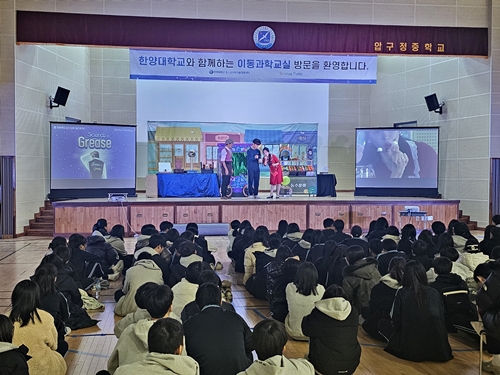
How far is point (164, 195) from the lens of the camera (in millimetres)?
14586

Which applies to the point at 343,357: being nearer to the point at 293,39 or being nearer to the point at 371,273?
the point at 371,273

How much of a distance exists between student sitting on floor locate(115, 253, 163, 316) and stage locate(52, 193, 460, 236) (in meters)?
6.60

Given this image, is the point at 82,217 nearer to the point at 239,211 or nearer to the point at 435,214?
the point at 239,211

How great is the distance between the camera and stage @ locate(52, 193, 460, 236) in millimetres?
12422

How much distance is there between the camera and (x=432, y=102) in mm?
14625

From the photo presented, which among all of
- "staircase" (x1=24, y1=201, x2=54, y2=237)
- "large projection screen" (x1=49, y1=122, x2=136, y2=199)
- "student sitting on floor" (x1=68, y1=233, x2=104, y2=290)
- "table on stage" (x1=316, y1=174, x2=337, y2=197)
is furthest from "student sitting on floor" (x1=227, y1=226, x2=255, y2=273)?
"table on stage" (x1=316, y1=174, x2=337, y2=197)

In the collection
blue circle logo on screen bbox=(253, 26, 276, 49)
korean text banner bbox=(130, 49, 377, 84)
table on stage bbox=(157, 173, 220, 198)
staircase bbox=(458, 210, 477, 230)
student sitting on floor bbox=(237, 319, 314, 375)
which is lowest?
staircase bbox=(458, 210, 477, 230)

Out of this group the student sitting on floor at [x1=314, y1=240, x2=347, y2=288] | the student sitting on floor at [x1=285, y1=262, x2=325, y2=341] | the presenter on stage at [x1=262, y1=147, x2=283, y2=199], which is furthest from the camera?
the presenter on stage at [x1=262, y1=147, x2=283, y2=199]

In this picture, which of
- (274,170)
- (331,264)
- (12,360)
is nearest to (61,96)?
(274,170)

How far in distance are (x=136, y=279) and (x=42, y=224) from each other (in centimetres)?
796

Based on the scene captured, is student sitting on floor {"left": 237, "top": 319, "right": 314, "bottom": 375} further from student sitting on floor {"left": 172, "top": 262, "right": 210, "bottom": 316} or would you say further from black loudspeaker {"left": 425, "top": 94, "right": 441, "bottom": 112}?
black loudspeaker {"left": 425, "top": 94, "right": 441, "bottom": 112}

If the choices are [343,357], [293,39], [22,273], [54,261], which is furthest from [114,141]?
[343,357]

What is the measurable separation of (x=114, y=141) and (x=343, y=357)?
1100 centimetres

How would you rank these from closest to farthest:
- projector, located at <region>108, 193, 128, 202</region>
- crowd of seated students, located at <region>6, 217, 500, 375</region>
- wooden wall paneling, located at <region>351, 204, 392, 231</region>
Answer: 1. crowd of seated students, located at <region>6, 217, 500, 375</region>
2. projector, located at <region>108, 193, 128, 202</region>
3. wooden wall paneling, located at <region>351, 204, 392, 231</region>
